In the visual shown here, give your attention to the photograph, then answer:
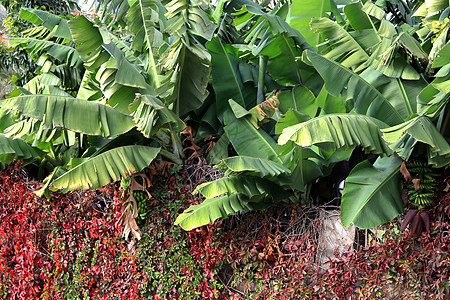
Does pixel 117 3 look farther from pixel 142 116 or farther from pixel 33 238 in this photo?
pixel 33 238

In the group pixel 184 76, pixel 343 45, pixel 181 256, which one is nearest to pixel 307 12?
pixel 343 45

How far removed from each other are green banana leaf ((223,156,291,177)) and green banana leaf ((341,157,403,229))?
28.0 inches

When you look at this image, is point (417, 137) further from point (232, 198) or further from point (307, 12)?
point (307, 12)

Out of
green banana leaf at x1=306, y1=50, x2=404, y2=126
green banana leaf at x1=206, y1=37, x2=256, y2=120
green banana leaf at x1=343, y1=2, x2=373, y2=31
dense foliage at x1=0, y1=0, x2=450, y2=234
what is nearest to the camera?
dense foliage at x1=0, y1=0, x2=450, y2=234

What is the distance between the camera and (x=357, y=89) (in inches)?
185

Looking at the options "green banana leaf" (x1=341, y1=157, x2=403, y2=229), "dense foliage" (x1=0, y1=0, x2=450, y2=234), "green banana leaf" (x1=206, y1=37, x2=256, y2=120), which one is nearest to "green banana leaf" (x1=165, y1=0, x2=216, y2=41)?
"dense foliage" (x1=0, y1=0, x2=450, y2=234)

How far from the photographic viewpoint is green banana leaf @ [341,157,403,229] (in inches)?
160

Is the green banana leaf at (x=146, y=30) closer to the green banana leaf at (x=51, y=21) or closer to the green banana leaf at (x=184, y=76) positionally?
the green banana leaf at (x=184, y=76)

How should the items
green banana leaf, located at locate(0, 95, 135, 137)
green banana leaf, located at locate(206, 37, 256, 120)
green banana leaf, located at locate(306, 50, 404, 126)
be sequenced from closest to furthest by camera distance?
green banana leaf, located at locate(306, 50, 404, 126)
green banana leaf, located at locate(0, 95, 135, 137)
green banana leaf, located at locate(206, 37, 256, 120)

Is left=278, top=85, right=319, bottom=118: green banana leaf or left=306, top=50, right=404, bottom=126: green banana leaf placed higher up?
left=306, top=50, right=404, bottom=126: green banana leaf

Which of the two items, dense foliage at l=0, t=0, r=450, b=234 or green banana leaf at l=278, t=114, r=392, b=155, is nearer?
green banana leaf at l=278, t=114, r=392, b=155

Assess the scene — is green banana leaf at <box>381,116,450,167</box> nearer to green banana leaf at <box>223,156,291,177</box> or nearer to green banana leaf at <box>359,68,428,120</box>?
green banana leaf at <box>359,68,428,120</box>

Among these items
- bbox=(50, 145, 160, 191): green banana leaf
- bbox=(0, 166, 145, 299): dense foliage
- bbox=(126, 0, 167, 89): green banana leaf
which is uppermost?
bbox=(126, 0, 167, 89): green banana leaf

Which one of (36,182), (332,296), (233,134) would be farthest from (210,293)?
(36,182)
